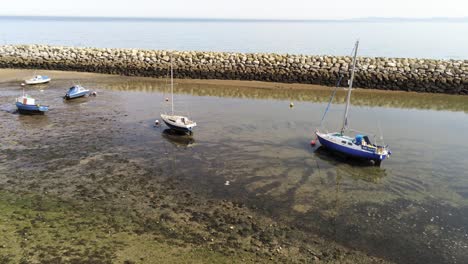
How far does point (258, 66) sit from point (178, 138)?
2456 centimetres

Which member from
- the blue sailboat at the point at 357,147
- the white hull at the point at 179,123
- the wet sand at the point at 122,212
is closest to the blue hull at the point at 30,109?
the wet sand at the point at 122,212

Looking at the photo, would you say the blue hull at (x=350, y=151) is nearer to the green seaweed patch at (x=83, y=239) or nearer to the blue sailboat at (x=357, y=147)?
the blue sailboat at (x=357, y=147)

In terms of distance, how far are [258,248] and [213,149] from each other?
11.2m

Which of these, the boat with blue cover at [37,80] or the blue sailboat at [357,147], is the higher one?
the boat with blue cover at [37,80]

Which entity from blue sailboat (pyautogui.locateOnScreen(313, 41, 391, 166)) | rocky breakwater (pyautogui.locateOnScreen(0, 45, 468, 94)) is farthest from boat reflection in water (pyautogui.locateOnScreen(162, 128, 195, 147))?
rocky breakwater (pyautogui.locateOnScreen(0, 45, 468, 94))

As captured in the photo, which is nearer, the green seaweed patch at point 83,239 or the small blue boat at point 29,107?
the green seaweed patch at point 83,239

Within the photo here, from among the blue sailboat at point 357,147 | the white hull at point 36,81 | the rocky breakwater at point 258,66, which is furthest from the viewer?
the rocky breakwater at point 258,66

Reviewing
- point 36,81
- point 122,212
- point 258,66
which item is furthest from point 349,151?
point 36,81

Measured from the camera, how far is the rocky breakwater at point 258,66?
44062mm

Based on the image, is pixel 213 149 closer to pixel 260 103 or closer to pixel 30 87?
pixel 260 103

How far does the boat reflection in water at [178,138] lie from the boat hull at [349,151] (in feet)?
29.1

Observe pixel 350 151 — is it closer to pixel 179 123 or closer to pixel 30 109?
pixel 179 123


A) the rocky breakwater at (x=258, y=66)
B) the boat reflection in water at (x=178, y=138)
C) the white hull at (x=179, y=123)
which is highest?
the rocky breakwater at (x=258, y=66)

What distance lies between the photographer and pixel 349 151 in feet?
78.2
